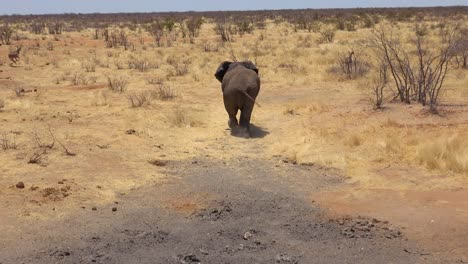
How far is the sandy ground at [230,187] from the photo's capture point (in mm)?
5391

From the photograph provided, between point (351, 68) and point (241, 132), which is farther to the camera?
point (351, 68)

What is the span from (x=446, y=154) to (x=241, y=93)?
3541mm

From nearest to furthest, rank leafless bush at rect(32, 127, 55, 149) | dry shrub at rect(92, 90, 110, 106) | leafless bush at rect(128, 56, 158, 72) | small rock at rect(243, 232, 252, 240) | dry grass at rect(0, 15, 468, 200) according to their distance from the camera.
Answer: small rock at rect(243, 232, 252, 240) → dry grass at rect(0, 15, 468, 200) → leafless bush at rect(32, 127, 55, 149) → dry shrub at rect(92, 90, 110, 106) → leafless bush at rect(128, 56, 158, 72)

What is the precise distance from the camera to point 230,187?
7.19 meters

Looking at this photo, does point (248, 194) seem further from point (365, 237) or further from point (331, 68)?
point (331, 68)

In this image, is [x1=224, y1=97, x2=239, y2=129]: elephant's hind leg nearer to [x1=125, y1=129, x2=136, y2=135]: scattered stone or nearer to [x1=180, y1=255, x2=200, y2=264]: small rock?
[x1=125, y1=129, x2=136, y2=135]: scattered stone

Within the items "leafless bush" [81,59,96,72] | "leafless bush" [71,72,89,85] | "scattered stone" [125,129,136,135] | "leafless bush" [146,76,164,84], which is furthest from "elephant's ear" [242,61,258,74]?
"leafless bush" [81,59,96,72]

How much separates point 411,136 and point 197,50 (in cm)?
1688

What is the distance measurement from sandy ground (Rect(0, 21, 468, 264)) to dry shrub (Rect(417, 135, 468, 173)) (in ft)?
0.32

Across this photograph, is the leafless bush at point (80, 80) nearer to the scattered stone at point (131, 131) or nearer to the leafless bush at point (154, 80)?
the leafless bush at point (154, 80)

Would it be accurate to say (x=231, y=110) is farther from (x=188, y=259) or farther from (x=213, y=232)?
(x=188, y=259)

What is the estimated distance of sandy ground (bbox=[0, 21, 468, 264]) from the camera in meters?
5.39

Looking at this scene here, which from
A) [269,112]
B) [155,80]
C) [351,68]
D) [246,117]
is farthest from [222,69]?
[351,68]

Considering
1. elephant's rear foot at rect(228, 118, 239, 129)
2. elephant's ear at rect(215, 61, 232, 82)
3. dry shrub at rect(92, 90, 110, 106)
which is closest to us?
elephant's rear foot at rect(228, 118, 239, 129)
